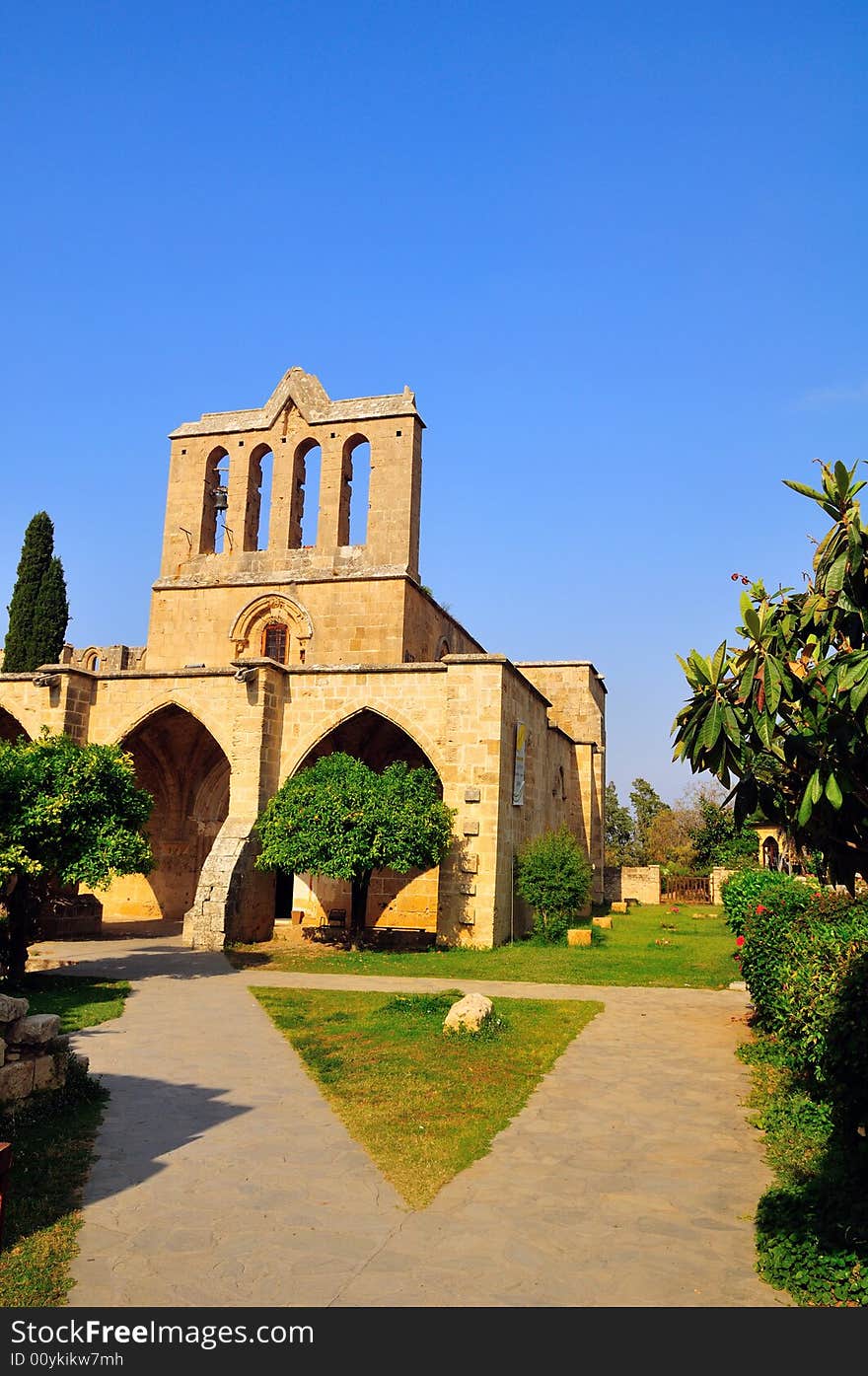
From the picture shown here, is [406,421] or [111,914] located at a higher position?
[406,421]

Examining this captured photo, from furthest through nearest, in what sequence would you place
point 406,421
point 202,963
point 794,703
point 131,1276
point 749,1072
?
point 406,421 → point 202,963 → point 749,1072 → point 794,703 → point 131,1276

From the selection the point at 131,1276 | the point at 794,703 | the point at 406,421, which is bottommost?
the point at 131,1276

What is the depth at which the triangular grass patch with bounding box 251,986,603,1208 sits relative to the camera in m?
6.11

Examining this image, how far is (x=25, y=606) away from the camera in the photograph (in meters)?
26.0

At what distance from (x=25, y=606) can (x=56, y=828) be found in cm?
1577

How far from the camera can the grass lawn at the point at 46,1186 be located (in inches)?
159

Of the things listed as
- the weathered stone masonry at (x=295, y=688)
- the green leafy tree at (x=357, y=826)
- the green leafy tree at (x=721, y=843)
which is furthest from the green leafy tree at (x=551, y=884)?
the green leafy tree at (x=721, y=843)

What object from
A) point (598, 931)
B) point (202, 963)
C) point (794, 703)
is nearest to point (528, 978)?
point (202, 963)

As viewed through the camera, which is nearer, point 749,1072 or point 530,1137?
point 530,1137

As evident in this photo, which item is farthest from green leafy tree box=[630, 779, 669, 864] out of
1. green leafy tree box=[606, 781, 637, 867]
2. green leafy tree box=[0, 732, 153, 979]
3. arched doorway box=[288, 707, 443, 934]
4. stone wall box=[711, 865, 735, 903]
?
green leafy tree box=[0, 732, 153, 979]

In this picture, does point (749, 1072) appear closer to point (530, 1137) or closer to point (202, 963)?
point (530, 1137)
